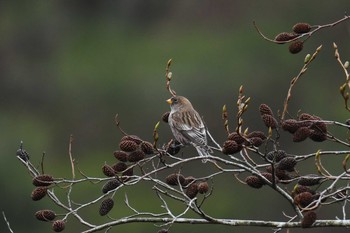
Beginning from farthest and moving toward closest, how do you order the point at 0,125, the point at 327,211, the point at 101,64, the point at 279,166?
the point at 101,64, the point at 0,125, the point at 327,211, the point at 279,166

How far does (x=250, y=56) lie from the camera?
1067 inches

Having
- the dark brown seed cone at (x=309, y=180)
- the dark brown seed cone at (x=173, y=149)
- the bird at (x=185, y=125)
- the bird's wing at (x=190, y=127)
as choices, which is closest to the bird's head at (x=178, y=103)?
Result: the bird at (x=185, y=125)

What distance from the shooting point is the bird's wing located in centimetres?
843

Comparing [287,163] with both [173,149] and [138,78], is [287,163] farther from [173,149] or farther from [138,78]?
[138,78]

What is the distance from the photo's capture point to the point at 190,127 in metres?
8.84

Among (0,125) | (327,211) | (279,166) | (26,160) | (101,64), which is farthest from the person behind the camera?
(101,64)

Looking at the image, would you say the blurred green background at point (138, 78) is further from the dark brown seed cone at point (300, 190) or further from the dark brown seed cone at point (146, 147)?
the dark brown seed cone at point (300, 190)

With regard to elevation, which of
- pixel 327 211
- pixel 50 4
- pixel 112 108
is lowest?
pixel 327 211

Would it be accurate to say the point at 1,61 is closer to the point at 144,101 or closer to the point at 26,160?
the point at 144,101

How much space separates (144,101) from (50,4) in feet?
23.4

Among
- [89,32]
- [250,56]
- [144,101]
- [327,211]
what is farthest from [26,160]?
[89,32]

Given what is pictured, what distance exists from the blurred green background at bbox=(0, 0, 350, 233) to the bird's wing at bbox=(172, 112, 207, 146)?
34.8 feet

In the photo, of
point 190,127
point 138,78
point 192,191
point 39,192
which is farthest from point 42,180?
point 138,78

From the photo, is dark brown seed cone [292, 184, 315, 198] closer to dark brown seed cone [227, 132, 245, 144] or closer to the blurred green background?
dark brown seed cone [227, 132, 245, 144]
